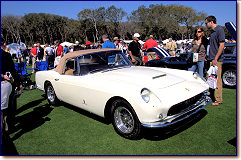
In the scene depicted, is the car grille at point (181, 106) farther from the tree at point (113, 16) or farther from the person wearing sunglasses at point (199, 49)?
the tree at point (113, 16)

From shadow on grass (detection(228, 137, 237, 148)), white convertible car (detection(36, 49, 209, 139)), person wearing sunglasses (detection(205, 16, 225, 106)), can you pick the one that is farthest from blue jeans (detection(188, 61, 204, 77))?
shadow on grass (detection(228, 137, 237, 148))

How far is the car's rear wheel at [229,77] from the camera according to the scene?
20.2 ft

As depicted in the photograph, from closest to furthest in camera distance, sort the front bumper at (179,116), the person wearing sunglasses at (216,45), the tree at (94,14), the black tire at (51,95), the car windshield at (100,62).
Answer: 1. the front bumper at (179,116)
2. the car windshield at (100,62)
3. the person wearing sunglasses at (216,45)
4. the black tire at (51,95)
5. the tree at (94,14)

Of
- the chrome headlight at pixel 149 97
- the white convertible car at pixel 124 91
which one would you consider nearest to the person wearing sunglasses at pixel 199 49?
the white convertible car at pixel 124 91

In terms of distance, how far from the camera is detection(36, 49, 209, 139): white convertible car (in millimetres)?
2742

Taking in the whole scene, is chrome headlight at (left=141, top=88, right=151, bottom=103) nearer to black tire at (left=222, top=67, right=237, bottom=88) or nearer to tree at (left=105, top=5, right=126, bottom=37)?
black tire at (left=222, top=67, right=237, bottom=88)

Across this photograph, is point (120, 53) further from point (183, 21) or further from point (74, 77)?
point (183, 21)

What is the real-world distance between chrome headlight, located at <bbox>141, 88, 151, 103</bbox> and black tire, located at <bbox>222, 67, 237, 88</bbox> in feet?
15.4

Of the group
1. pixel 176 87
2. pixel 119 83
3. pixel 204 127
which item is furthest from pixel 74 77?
pixel 204 127

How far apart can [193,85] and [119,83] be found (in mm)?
1412

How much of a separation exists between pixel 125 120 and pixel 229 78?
488 cm

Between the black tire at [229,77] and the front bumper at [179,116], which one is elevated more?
the black tire at [229,77]

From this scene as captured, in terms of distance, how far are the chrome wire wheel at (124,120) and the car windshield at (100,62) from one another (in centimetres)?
129

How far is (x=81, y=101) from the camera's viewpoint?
3770 millimetres
